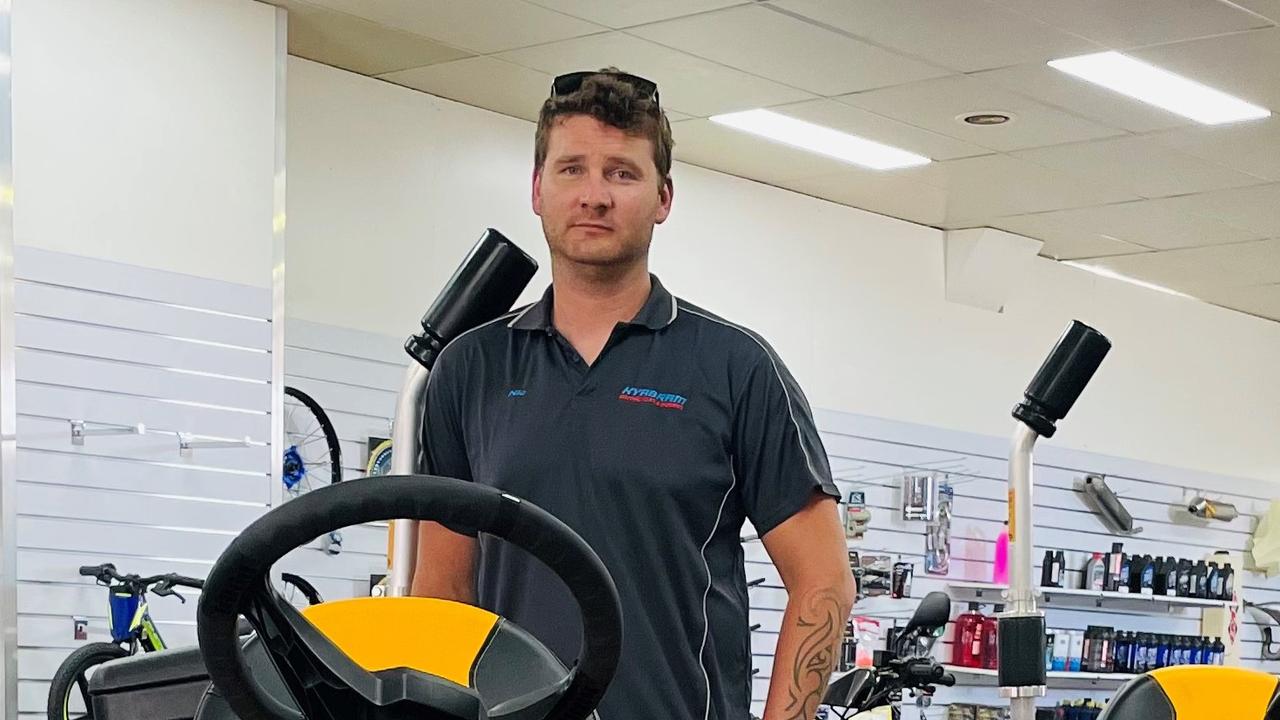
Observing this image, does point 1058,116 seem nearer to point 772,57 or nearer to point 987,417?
point 772,57

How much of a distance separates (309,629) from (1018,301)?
28.2 feet

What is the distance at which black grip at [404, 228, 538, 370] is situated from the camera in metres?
3.28

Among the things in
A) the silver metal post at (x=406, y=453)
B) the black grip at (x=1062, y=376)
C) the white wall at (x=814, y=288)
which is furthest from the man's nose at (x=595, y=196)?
the white wall at (x=814, y=288)

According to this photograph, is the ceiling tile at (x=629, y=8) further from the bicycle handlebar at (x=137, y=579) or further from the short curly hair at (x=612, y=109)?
the short curly hair at (x=612, y=109)

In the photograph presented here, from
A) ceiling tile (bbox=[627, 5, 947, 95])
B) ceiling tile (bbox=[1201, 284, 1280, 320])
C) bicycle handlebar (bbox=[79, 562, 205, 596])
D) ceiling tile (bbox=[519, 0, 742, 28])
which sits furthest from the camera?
ceiling tile (bbox=[1201, 284, 1280, 320])

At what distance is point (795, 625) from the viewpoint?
2.22 metres

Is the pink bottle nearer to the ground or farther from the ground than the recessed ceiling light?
nearer to the ground

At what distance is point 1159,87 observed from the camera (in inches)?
258

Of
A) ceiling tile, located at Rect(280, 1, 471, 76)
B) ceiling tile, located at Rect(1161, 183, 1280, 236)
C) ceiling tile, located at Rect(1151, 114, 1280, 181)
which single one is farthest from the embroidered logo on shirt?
ceiling tile, located at Rect(1161, 183, 1280, 236)

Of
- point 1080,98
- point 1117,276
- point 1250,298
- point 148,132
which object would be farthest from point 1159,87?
point 1250,298

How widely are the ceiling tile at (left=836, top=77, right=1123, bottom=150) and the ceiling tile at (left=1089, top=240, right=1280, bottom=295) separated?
8.04 ft

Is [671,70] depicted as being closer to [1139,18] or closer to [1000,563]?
[1139,18]

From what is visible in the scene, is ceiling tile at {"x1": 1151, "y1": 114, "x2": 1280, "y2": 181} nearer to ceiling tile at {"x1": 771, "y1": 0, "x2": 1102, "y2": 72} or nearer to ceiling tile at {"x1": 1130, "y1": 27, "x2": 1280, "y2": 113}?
ceiling tile at {"x1": 1130, "y1": 27, "x2": 1280, "y2": 113}

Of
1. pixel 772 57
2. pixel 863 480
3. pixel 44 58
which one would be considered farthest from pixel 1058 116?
pixel 44 58
